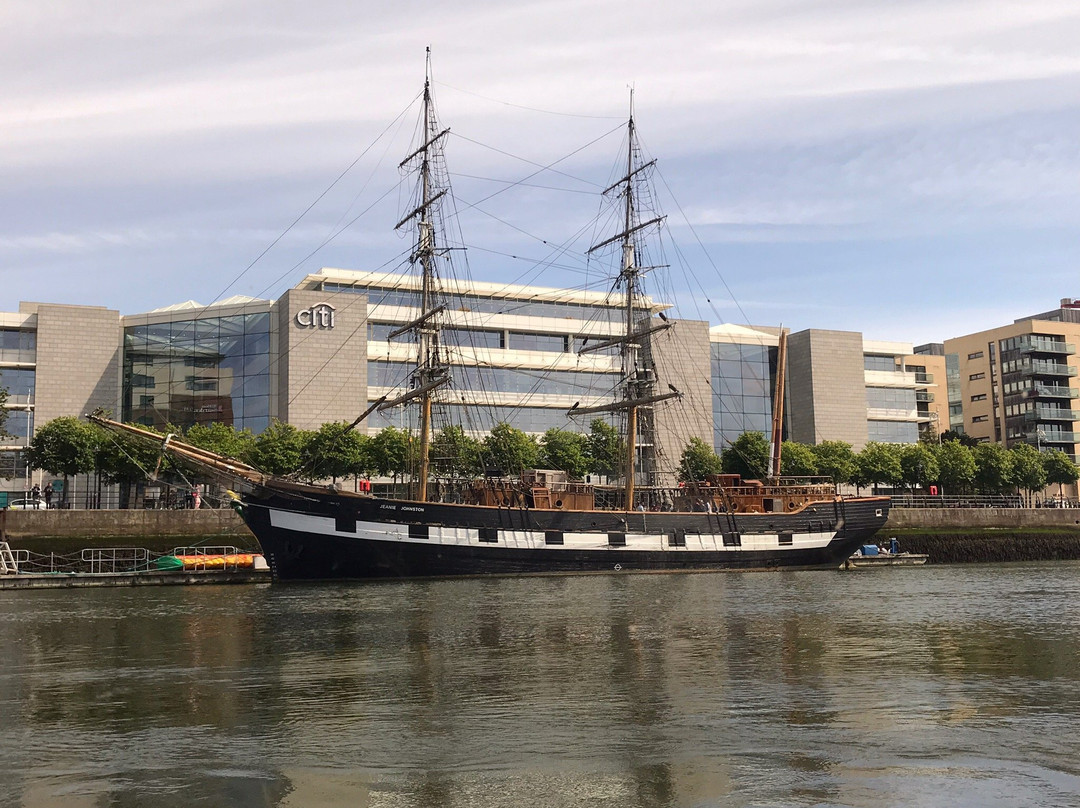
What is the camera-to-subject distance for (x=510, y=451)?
2968 inches

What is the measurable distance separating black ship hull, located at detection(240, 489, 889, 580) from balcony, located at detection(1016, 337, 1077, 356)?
70.9 meters

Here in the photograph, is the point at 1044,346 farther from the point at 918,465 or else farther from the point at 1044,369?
the point at 918,465

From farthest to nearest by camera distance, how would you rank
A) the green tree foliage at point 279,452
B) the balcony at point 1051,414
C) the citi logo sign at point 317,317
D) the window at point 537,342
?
the balcony at point 1051,414, the window at point 537,342, the citi logo sign at point 317,317, the green tree foliage at point 279,452

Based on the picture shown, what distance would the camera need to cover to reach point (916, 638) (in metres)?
25.1

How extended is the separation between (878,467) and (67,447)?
6413cm

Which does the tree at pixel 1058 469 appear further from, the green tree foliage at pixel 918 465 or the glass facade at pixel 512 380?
the glass facade at pixel 512 380

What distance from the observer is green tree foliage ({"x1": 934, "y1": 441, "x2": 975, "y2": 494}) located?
93562mm

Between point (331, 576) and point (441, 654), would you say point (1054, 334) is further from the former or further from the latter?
point (441, 654)

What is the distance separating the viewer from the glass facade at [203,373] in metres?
85.8

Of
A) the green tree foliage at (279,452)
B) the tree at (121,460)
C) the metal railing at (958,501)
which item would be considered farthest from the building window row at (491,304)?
the metal railing at (958,501)

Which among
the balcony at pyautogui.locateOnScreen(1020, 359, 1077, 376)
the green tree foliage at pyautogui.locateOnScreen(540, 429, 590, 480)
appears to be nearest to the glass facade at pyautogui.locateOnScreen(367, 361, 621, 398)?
the green tree foliage at pyautogui.locateOnScreen(540, 429, 590, 480)

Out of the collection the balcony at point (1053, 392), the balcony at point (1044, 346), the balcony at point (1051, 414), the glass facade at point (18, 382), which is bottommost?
the balcony at point (1051, 414)

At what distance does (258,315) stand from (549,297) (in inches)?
1034

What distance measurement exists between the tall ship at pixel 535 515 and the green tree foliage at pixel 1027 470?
4074cm
